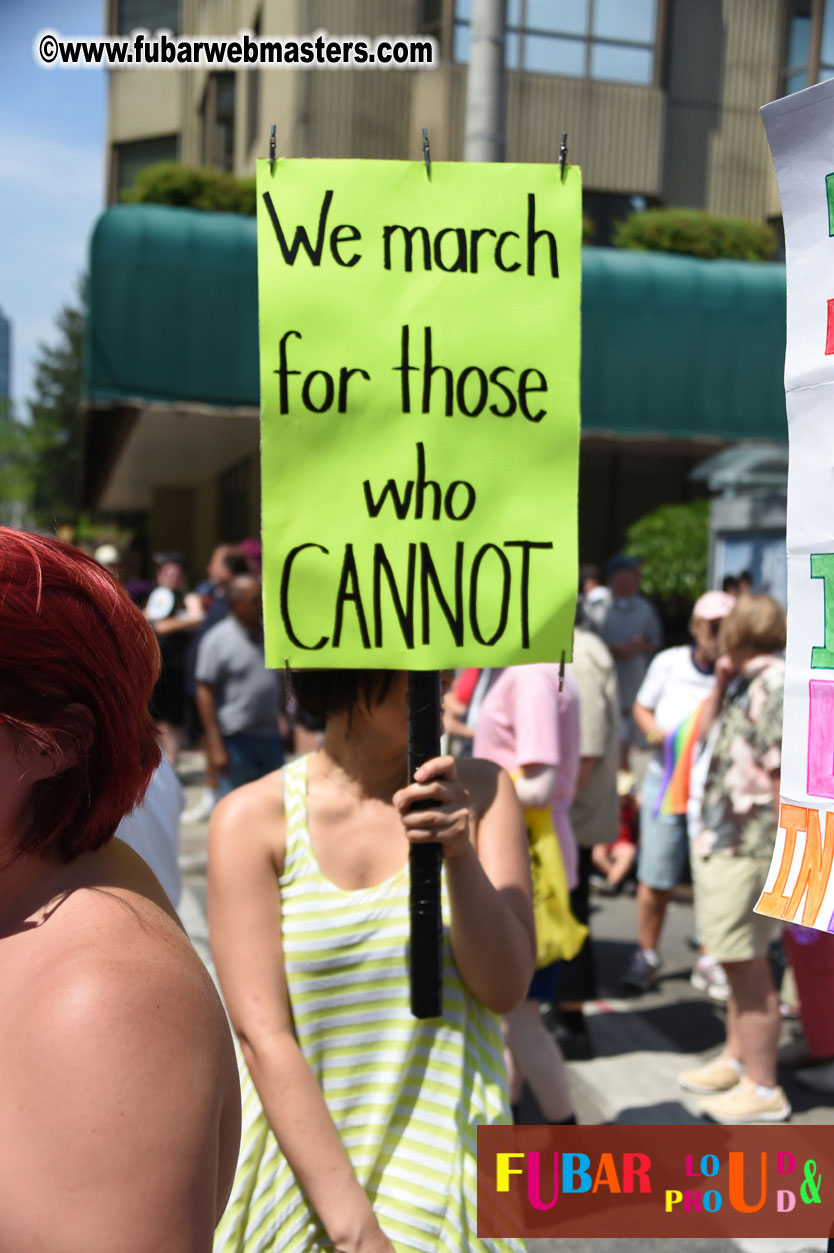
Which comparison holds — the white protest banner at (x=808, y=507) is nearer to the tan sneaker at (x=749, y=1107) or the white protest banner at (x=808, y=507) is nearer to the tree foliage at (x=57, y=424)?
the tan sneaker at (x=749, y=1107)

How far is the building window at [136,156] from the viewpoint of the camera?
81.6 ft

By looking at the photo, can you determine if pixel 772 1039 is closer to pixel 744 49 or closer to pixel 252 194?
pixel 252 194

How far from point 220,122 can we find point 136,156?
5.54 meters

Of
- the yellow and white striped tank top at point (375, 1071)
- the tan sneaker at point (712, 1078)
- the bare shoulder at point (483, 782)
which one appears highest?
the bare shoulder at point (483, 782)

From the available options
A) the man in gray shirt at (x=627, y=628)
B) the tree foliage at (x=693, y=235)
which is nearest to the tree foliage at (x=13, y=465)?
the tree foliage at (x=693, y=235)

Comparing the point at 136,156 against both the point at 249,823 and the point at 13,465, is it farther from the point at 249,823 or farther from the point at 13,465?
the point at 13,465

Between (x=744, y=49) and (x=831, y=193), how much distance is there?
19.2 m

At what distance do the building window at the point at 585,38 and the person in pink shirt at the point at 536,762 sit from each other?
15.3 metres

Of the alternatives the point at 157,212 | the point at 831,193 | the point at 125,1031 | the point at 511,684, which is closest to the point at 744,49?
the point at 157,212

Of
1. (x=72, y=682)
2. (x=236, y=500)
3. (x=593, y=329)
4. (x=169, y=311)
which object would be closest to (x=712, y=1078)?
(x=72, y=682)

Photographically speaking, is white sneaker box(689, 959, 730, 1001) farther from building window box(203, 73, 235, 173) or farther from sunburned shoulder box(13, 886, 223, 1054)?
A: building window box(203, 73, 235, 173)

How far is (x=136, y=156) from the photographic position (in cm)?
2541

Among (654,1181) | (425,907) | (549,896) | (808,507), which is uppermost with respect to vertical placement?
(808,507)

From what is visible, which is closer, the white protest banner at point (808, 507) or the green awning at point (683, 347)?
the white protest banner at point (808, 507)
